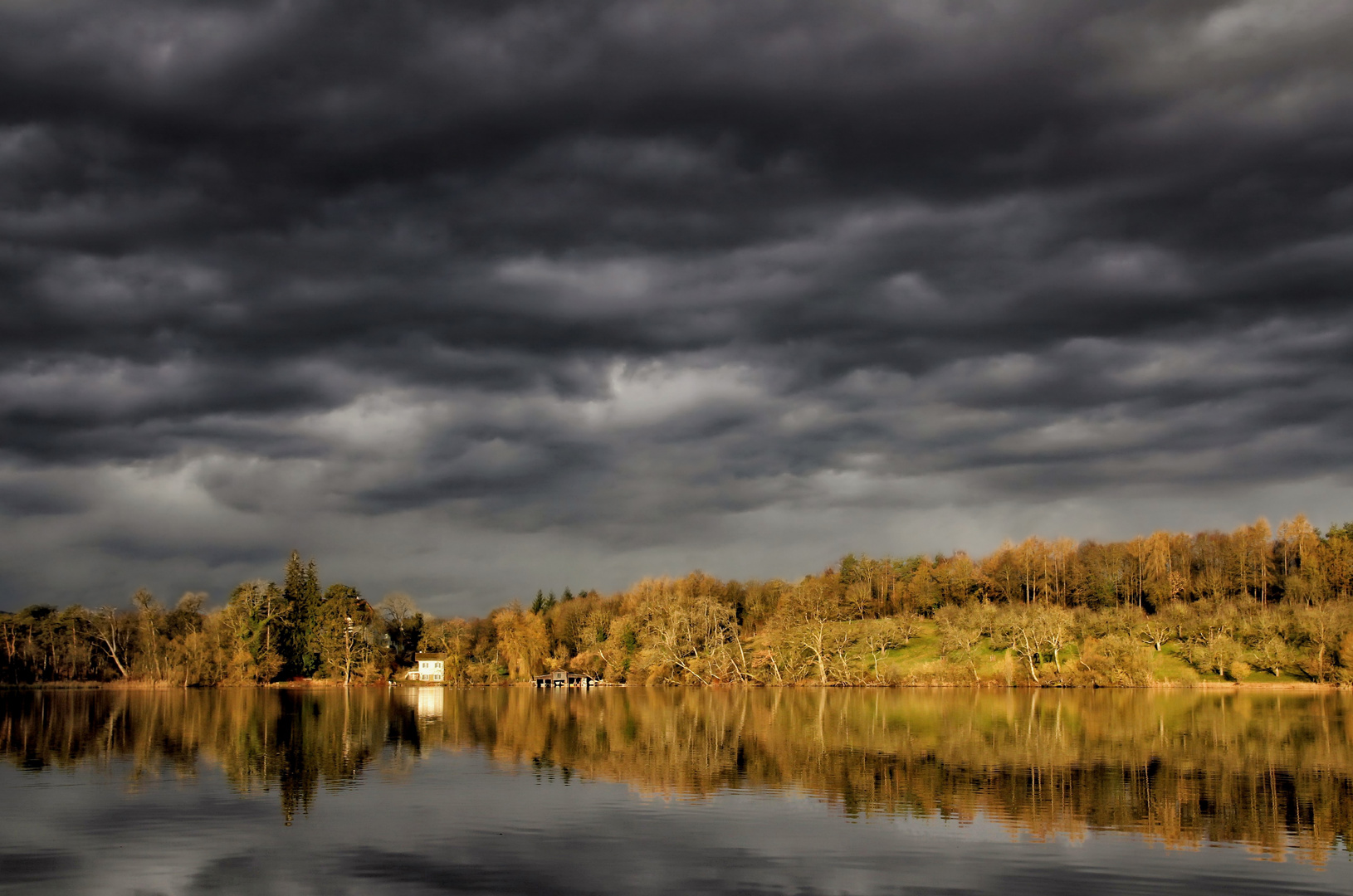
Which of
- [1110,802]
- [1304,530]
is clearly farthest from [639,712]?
[1304,530]

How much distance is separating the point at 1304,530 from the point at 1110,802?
194m

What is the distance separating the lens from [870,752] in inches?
2327

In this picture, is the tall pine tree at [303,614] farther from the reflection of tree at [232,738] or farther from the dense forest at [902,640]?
the reflection of tree at [232,738]

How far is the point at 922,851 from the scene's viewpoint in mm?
30953

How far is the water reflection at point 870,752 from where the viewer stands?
39.0 metres

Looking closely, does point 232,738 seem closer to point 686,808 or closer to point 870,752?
point 870,752

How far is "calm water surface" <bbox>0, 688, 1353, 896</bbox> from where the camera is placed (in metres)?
28.0

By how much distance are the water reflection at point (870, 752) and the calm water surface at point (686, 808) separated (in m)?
0.30

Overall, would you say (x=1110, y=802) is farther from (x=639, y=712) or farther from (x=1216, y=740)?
(x=639, y=712)

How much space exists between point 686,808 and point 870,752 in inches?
894

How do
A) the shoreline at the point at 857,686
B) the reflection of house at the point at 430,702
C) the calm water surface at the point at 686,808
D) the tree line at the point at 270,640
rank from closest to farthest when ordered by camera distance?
the calm water surface at the point at 686,808, the reflection of house at the point at 430,702, the shoreline at the point at 857,686, the tree line at the point at 270,640

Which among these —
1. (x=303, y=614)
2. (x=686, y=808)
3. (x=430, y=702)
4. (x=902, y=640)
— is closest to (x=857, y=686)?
(x=902, y=640)

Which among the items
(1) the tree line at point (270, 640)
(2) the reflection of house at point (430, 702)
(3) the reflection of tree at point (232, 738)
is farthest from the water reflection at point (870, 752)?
(1) the tree line at point (270, 640)

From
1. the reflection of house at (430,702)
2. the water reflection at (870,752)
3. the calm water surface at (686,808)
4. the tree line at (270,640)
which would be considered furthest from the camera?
the tree line at (270,640)
